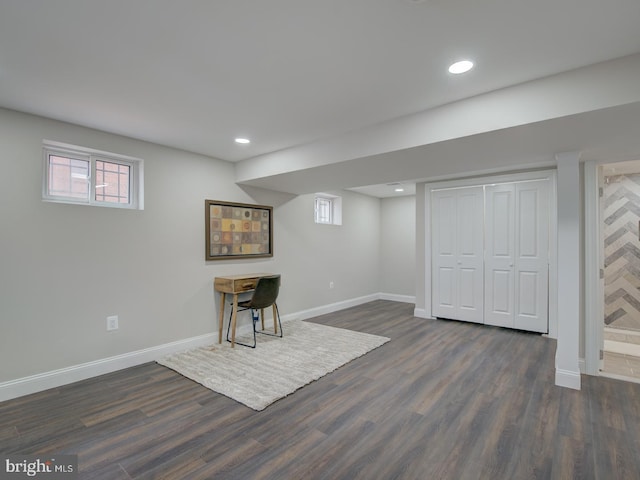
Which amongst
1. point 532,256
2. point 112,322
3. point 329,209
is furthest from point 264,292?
point 532,256

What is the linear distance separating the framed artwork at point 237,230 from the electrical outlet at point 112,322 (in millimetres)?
1155

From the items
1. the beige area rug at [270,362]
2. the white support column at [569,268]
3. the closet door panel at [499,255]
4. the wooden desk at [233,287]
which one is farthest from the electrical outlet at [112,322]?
the closet door panel at [499,255]

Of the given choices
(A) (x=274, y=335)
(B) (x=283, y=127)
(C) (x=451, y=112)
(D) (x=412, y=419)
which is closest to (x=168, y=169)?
(B) (x=283, y=127)

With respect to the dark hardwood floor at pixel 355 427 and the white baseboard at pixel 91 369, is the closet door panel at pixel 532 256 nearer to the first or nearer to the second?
the dark hardwood floor at pixel 355 427

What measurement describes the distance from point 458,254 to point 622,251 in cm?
239

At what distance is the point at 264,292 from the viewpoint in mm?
3789

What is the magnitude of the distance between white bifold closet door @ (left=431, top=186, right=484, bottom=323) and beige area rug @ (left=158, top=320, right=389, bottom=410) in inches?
64.2

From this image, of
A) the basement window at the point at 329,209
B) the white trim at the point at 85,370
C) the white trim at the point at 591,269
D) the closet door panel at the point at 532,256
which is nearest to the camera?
the white trim at the point at 85,370

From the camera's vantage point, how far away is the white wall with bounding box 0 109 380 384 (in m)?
2.58

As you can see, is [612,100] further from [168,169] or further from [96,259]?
[96,259]

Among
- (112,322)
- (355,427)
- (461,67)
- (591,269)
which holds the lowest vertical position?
(355,427)

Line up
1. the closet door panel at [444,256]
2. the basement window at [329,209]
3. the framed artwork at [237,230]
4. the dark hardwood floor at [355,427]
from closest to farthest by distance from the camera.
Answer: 1. the dark hardwood floor at [355,427]
2. the framed artwork at [237,230]
3. the closet door panel at [444,256]
4. the basement window at [329,209]

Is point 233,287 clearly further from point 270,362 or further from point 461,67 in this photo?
point 461,67

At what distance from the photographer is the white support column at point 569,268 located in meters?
2.69
